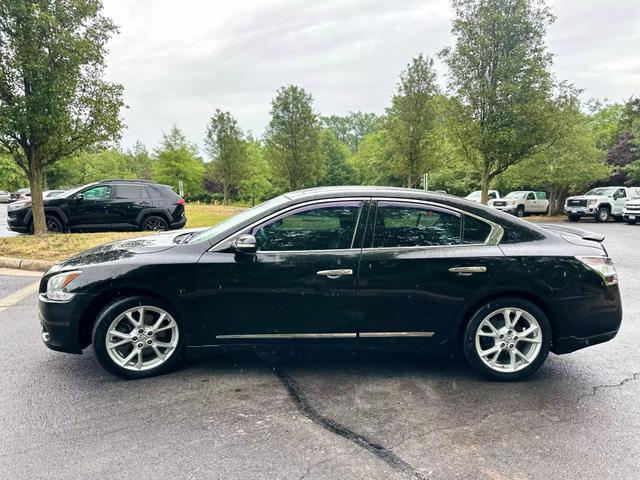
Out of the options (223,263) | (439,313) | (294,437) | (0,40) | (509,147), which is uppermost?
(0,40)

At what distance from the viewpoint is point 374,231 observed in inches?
145

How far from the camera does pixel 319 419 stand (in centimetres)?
307

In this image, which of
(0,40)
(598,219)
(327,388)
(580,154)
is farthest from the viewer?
(580,154)

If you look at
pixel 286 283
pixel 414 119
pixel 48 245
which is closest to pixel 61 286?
pixel 286 283

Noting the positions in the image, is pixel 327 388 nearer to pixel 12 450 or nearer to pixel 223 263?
pixel 223 263

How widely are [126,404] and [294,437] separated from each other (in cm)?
136

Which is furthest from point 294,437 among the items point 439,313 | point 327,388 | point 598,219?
point 598,219

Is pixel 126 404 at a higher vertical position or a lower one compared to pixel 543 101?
lower

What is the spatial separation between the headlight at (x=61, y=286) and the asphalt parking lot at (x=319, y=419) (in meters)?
0.71

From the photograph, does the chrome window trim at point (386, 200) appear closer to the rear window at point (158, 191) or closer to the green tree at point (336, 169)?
the rear window at point (158, 191)

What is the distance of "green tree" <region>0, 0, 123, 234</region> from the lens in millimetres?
9625

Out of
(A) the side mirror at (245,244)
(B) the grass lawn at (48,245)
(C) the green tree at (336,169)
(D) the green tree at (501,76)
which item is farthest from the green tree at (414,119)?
(C) the green tree at (336,169)

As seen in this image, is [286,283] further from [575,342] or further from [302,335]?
[575,342]

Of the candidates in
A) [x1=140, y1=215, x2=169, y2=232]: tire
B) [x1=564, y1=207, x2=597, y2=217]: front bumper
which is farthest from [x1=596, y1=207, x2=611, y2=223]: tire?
[x1=140, y1=215, x2=169, y2=232]: tire
